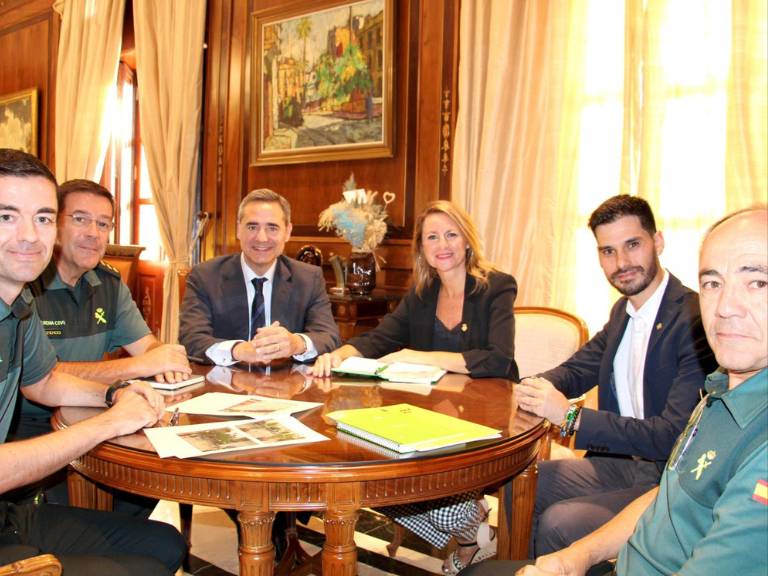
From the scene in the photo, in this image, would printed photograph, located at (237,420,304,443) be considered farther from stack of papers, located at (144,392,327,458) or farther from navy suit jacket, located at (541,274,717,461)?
navy suit jacket, located at (541,274,717,461)

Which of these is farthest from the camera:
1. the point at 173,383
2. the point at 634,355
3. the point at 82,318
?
the point at 82,318

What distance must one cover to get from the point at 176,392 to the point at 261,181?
3638 mm

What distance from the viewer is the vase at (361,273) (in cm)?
424

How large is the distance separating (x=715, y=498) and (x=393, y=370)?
140 centimetres

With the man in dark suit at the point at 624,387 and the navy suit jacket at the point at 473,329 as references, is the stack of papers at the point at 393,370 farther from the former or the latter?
the man in dark suit at the point at 624,387

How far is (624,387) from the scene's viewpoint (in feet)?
7.75

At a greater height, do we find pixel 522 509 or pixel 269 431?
pixel 269 431

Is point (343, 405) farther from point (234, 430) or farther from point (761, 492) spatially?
point (761, 492)

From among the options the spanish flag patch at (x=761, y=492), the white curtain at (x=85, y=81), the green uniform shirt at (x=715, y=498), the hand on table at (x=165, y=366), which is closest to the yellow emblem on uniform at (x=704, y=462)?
the green uniform shirt at (x=715, y=498)

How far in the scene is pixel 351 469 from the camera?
1417 mm

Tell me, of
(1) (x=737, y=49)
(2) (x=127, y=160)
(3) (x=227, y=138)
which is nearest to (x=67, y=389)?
(1) (x=737, y=49)

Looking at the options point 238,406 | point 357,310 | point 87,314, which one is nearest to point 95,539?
point 238,406

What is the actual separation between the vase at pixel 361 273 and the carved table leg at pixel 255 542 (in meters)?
2.83

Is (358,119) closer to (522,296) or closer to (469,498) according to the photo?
(522,296)
